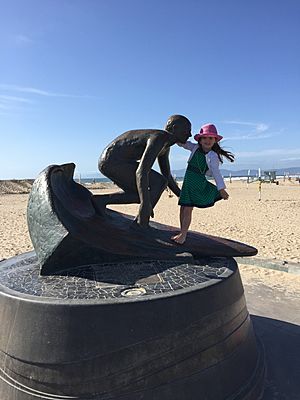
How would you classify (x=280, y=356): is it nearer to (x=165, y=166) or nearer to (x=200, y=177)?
(x=200, y=177)

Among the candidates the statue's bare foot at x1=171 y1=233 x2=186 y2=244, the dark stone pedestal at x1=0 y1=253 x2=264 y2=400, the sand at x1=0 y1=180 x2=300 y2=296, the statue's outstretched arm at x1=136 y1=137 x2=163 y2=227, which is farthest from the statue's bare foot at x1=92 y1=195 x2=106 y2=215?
the sand at x1=0 y1=180 x2=300 y2=296

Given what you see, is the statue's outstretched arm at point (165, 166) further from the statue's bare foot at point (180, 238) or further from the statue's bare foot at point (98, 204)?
the statue's bare foot at point (98, 204)

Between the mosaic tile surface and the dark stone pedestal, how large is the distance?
2cm

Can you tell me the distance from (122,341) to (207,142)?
2097 millimetres

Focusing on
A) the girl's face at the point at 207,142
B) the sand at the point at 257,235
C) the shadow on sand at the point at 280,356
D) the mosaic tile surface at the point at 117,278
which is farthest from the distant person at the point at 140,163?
the sand at the point at 257,235

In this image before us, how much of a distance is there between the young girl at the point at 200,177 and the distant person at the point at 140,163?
0.19m

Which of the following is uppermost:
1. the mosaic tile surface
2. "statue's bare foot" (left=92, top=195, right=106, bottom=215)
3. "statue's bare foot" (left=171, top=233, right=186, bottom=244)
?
"statue's bare foot" (left=92, top=195, right=106, bottom=215)

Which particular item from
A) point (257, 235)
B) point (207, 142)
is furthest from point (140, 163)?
point (257, 235)

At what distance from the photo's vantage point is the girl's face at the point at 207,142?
12.3ft

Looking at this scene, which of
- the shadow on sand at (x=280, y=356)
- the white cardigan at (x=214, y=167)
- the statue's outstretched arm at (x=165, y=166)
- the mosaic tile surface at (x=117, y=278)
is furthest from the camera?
the statue's outstretched arm at (x=165, y=166)

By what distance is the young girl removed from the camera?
374cm

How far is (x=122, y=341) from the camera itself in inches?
100

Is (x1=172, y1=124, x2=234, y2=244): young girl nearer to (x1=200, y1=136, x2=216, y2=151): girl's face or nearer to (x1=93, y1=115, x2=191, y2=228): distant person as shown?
(x1=200, y1=136, x2=216, y2=151): girl's face

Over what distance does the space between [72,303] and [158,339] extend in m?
0.65
